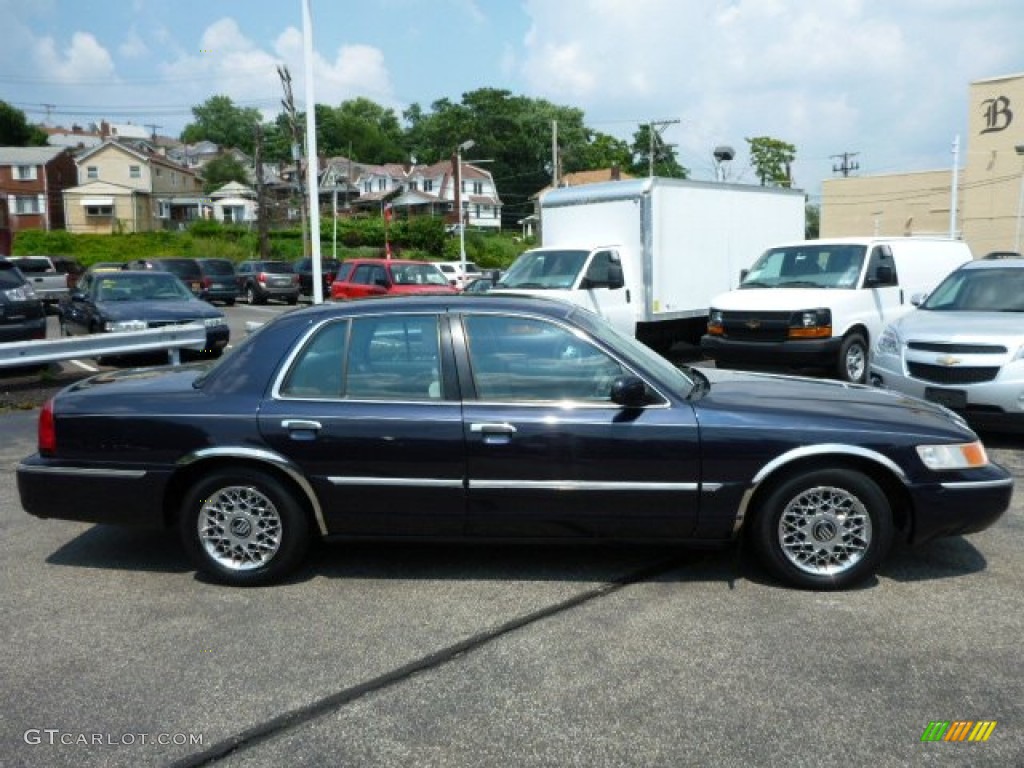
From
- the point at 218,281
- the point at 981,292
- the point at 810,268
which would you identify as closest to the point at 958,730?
the point at 981,292

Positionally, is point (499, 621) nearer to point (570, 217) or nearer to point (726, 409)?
point (726, 409)

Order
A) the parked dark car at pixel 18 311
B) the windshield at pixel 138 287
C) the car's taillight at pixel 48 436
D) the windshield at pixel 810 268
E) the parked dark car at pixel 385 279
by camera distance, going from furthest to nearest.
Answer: the parked dark car at pixel 385 279
the windshield at pixel 138 287
the parked dark car at pixel 18 311
the windshield at pixel 810 268
the car's taillight at pixel 48 436

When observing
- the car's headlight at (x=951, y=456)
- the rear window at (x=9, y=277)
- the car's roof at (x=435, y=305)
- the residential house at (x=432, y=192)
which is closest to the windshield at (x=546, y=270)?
the rear window at (x=9, y=277)

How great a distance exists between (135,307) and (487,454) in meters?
10.4

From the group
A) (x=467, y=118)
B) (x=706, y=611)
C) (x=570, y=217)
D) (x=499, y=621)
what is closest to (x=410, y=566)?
(x=499, y=621)

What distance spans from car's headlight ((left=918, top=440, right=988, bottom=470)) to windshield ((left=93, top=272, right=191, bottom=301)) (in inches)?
481

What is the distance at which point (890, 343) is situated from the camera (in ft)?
27.9

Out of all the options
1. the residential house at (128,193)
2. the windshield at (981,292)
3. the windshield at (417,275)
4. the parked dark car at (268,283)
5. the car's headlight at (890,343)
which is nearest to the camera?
the car's headlight at (890,343)

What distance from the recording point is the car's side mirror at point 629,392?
446cm

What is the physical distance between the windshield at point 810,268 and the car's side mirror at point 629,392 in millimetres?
7774

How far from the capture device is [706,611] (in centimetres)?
433

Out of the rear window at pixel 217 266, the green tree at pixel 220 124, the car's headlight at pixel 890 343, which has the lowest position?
the car's headlight at pixel 890 343

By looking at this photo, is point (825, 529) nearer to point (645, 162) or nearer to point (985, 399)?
point (985, 399)

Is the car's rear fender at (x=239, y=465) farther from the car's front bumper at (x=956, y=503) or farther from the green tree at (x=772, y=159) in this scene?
the green tree at (x=772, y=159)
